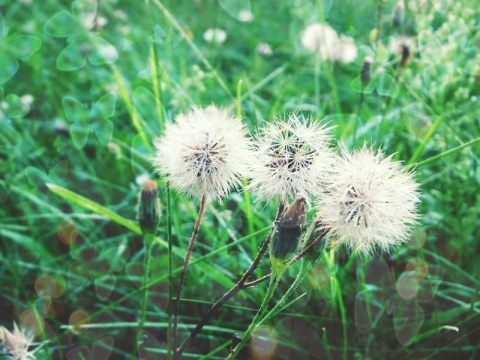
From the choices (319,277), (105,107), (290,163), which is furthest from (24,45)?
(290,163)

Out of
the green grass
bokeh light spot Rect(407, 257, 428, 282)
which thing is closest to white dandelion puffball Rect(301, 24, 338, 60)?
the green grass

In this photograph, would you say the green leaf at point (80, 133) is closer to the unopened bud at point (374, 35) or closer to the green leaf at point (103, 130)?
the green leaf at point (103, 130)

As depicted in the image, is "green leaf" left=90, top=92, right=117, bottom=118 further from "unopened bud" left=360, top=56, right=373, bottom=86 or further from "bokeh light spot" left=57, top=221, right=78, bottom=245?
"unopened bud" left=360, top=56, right=373, bottom=86

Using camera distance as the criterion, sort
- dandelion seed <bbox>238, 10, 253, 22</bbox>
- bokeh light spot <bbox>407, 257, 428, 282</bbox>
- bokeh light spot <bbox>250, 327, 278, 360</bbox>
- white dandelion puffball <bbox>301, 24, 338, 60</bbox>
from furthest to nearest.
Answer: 1. dandelion seed <bbox>238, 10, 253, 22</bbox>
2. white dandelion puffball <bbox>301, 24, 338, 60</bbox>
3. bokeh light spot <bbox>407, 257, 428, 282</bbox>
4. bokeh light spot <bbox>250, 327, 278, 360</bbox>

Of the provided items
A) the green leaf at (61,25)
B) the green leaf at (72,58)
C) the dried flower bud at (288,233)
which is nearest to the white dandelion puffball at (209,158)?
the dried flower bud at (288,233)

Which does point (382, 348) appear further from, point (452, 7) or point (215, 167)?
point (452, 7)

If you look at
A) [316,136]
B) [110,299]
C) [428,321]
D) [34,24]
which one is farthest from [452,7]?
[34,24]
